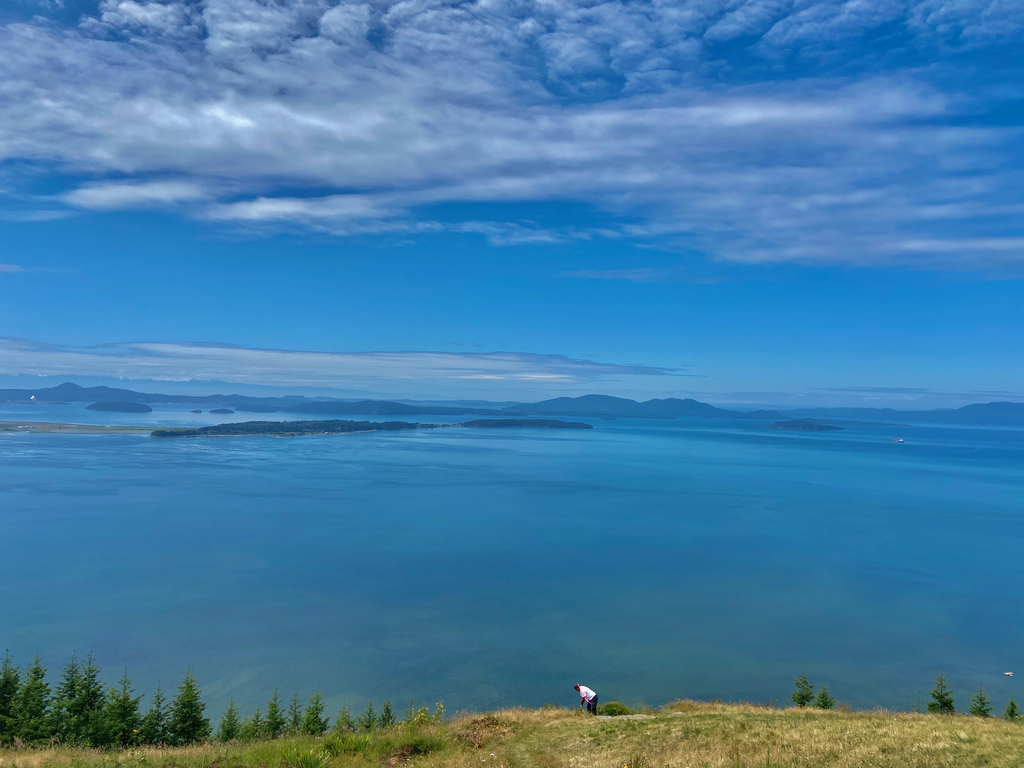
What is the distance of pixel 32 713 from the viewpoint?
15.4 metres

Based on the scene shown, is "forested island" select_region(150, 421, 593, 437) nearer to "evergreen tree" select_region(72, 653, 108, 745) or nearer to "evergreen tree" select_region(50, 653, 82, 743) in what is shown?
"evergreen tree" select_region(50, 653, 82, 743)

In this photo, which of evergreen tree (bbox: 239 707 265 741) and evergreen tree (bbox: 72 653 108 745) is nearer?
evergreen tree (bbox: 72 653 108 745)

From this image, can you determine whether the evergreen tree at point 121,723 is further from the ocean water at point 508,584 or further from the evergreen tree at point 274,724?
the ocean water at point 508,584

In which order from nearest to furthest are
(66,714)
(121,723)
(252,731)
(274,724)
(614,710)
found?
1. (121,723)
2. (252,731)
3. (66,714)
4. (274,724)
5. (614,710)

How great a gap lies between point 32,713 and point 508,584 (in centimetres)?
2439

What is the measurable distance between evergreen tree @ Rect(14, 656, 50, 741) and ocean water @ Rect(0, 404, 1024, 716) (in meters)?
6.80

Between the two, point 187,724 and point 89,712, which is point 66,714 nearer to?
point 89,712

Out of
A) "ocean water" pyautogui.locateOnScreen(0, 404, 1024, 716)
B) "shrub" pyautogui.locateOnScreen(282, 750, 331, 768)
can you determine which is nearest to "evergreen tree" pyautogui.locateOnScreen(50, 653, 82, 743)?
"ocean water" pyautogui.locateOnScreen(0, 404, 1024, 716)

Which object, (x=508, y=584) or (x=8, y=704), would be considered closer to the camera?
(x=8, y=704)

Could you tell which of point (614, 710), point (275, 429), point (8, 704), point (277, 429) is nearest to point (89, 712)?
point (8, 704)

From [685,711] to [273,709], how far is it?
36.7 feet

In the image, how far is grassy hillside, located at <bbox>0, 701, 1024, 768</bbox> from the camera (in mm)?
10102

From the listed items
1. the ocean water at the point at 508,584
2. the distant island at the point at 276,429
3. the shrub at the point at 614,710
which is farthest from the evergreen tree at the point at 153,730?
the distant island at the point at 276,429

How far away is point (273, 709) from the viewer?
16.5 metres
